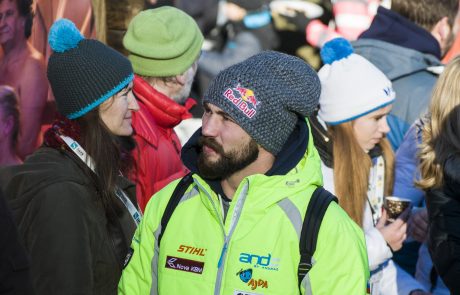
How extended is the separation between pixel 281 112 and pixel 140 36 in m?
2.01

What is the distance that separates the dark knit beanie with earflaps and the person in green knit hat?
0.73 m

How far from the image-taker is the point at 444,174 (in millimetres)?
3840

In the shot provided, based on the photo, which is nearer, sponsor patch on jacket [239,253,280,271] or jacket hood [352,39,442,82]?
sponsor patch on jacket [239,253,280,271]

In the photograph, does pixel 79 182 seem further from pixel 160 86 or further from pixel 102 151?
pixel 160 86

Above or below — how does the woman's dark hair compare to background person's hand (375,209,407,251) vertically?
above

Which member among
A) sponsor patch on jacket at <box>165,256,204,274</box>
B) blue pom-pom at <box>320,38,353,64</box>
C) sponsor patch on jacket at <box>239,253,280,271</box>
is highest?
sponsor patch on jacket at <box>239,253,280,271</box>

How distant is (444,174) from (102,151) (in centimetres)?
144

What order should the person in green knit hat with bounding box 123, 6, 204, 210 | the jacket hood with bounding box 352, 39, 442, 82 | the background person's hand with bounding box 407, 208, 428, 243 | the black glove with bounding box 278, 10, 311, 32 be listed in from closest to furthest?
the background person's hand with bounding box 407, 208, 428, 243 < the person in green knit hat with bounding box 123, 6, 204, 210 < the jacket hood with bounding box 352, 39, 442, 82 < the black glove with bounding box 278, 10, 311, 32

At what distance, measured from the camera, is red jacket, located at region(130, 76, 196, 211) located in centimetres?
464

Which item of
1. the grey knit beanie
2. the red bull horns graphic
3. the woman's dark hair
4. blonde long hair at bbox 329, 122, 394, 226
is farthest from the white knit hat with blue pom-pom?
the red bull horns graphic

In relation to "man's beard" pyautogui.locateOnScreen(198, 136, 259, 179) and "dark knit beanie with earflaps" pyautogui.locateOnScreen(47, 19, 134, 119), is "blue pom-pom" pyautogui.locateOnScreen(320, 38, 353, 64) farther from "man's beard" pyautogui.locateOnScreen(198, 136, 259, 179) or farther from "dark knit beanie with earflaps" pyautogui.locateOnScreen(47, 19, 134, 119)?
"man's beard" pyautogui.locateOnScreen(198, 136, 259, 179)

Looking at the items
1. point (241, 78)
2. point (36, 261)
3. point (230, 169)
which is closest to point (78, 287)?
point (36, 261)

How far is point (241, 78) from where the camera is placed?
10.9 ft

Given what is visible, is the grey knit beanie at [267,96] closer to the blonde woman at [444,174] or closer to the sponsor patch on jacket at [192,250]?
the sponsor patch on jacket at [192,250]
